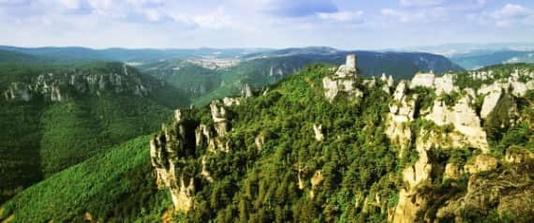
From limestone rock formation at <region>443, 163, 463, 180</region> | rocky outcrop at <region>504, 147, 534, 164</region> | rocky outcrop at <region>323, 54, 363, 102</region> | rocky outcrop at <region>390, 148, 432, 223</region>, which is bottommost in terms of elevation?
rocky outcrop at <region>390, 148, 432, 223</region>

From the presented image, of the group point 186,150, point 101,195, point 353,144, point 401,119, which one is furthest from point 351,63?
point 101,195

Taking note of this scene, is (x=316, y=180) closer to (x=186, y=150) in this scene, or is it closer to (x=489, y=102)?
(x=489, y=102)

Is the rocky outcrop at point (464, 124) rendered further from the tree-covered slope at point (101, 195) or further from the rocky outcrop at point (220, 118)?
the tree-covered slope at point (101, 195)

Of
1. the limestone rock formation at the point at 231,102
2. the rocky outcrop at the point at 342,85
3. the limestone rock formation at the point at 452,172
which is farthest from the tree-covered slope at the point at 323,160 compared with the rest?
the rocky outcrop at the point at 342,85

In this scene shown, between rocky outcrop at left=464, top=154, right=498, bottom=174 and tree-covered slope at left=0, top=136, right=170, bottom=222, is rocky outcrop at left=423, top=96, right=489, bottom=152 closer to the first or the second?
rocky outcrop at left=464, top=154, right=498, bottom=174

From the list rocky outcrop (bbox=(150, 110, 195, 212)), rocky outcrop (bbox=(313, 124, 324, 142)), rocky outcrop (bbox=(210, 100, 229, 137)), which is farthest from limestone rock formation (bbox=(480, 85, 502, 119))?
rocky outcrop (bbox=(210, 100, 229, 137))

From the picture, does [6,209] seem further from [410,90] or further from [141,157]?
[410,90]
